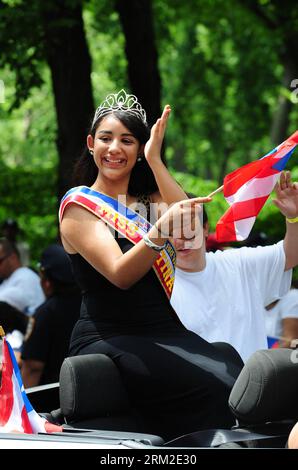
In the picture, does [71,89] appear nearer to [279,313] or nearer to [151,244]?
[279,313]

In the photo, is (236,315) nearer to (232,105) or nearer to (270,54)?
(270,54)

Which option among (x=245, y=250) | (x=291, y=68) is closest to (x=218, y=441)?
(x=245, y=250)

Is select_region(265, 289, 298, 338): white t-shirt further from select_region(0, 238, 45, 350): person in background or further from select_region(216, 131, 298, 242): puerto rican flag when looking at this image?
select_region(216, 131, 298, 242): puerto rican flag

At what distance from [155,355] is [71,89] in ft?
21.4

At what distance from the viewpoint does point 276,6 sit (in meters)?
14.0

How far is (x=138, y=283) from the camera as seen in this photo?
3709 mm

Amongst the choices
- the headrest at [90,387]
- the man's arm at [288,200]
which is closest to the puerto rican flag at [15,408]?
the headrest at [90,387]

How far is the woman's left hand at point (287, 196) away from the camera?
4176mm

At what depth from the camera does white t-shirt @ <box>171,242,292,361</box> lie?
467 cm

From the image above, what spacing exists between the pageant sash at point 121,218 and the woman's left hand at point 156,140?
22 cm

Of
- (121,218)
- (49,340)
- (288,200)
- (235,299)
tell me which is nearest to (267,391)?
(121,218)

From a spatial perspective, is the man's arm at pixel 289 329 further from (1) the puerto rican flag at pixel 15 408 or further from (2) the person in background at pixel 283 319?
(1) the puerto rican flag at pixel 15 408

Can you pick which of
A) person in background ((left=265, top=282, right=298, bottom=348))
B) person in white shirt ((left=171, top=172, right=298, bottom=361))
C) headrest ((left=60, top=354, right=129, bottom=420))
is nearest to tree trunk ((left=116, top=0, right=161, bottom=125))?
person in background ((left=265, top=282, right=298, bottom=348))
